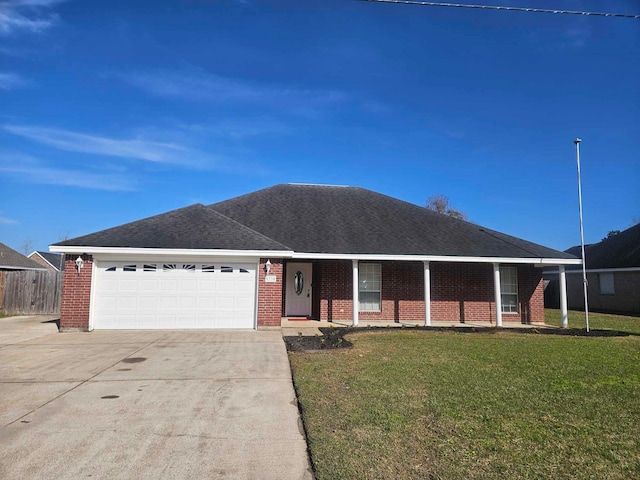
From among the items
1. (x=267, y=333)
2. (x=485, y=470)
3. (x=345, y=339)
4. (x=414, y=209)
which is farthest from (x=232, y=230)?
(x=485, y=470)

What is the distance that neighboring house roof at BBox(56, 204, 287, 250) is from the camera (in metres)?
12.5

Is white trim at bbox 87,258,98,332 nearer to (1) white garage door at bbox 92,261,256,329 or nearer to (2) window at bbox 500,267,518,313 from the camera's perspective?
(1) white garage door at bbox 92,261,256,329

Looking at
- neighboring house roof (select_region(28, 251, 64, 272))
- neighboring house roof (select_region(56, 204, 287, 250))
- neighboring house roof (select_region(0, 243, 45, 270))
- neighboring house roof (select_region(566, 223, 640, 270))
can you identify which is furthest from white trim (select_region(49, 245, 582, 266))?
neighboring house roof (select_region(28, 251, 64, 272))

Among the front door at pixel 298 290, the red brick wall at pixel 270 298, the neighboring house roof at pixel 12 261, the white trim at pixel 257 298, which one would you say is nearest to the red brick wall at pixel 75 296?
the white trim at pixel 257 298

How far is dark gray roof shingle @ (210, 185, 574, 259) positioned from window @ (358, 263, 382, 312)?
1206mm

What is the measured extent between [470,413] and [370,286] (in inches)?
421

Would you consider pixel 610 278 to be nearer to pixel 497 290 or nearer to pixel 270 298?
pixel 497 290

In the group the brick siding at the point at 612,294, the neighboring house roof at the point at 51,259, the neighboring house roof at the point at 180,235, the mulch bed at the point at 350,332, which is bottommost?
the mulch bed at the point at 350,332

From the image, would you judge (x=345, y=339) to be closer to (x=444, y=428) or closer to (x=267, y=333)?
(x=267, y=333)

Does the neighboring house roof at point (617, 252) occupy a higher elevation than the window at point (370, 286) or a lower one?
higher

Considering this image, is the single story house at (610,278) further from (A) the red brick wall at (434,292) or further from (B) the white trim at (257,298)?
(B) the white trim at (257,298)

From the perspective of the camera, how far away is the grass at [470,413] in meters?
3.80

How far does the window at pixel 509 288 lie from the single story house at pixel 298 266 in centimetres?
4

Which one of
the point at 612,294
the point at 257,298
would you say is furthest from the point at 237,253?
the point at 612,294
